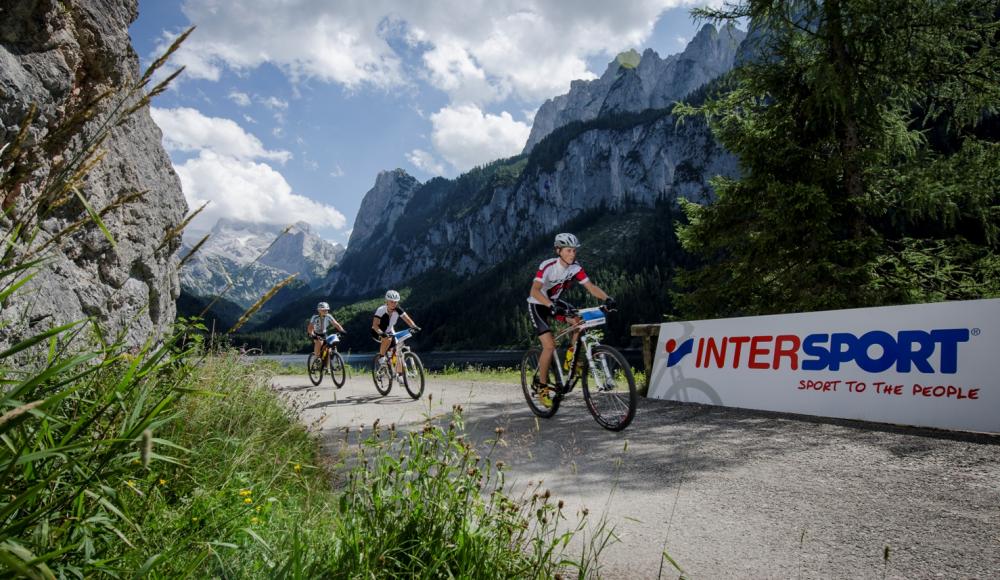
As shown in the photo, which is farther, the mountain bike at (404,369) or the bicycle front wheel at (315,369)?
the bicycle front wheel at (315,369)

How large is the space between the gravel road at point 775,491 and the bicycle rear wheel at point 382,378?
4574mm

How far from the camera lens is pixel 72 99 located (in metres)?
4.02

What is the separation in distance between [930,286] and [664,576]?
1027 cm

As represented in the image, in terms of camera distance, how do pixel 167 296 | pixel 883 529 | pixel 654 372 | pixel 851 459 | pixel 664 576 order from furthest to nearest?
pixel 654 372, pixel 167 296, pixel 851 459, pixel 883 529, pixel 664 576

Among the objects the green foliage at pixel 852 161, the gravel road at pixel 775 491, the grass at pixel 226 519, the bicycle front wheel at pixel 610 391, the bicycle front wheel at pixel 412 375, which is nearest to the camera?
the grass at pixel 226 519

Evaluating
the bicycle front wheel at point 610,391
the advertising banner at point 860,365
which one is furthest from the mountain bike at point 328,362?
the advertising banner at point 860,365

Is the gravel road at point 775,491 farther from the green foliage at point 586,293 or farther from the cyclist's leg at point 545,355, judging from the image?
the green foliage at point 586,293

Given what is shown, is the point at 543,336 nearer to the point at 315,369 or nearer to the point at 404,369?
the point at 404,369

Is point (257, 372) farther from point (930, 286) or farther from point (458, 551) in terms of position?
point (930, 286)

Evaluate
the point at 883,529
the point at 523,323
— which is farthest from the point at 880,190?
the point at 523,323

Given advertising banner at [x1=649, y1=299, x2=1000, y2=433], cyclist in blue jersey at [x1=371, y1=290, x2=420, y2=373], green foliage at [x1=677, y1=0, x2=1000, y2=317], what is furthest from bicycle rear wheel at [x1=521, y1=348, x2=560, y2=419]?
green foliage at [x1=677, y1=0, x2=1000, y2=317]

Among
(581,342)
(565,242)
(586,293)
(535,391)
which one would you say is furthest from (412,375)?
(586,293)

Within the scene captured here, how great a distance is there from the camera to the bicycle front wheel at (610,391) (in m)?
6.18

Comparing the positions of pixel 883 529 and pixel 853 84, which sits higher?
pixel 853 84
